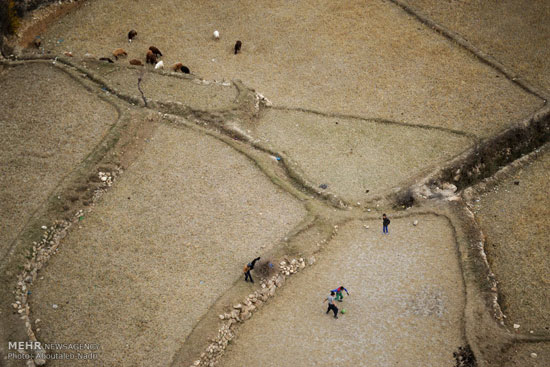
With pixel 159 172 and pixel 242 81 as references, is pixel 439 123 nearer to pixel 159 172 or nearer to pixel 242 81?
pixel 242 81

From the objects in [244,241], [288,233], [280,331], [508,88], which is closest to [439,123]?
[508,88]

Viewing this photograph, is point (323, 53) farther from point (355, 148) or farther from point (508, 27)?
point (508, 27)

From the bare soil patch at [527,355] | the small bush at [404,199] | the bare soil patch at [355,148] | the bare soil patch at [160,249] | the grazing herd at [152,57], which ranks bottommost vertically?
the bare soil patch at [527,355]

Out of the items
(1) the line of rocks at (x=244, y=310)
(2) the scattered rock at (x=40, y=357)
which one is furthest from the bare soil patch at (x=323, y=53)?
(2) the scattered rock at (x=40, y=357)

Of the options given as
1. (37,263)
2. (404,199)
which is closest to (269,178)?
(404,199)

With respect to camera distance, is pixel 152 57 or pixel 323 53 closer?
pixel 152 57

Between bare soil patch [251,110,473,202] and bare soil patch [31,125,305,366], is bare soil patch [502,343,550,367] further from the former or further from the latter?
bare soil patch [31,125,305,366]

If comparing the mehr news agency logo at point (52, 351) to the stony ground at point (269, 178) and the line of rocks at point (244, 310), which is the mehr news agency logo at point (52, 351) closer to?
the stony ground at point (269, 178)

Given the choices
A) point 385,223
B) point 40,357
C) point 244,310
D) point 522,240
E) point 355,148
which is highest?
point 40,357

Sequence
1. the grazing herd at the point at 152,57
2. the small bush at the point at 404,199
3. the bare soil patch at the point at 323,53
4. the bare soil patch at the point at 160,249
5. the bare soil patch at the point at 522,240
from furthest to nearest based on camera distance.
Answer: the grazing herd at the point at 152,57, the bare soil patch at the point at 323,53, the small bush at the point at 404,199, the bare soil patch at the point at 522,240, the bare soil patch at the point at 160,249
